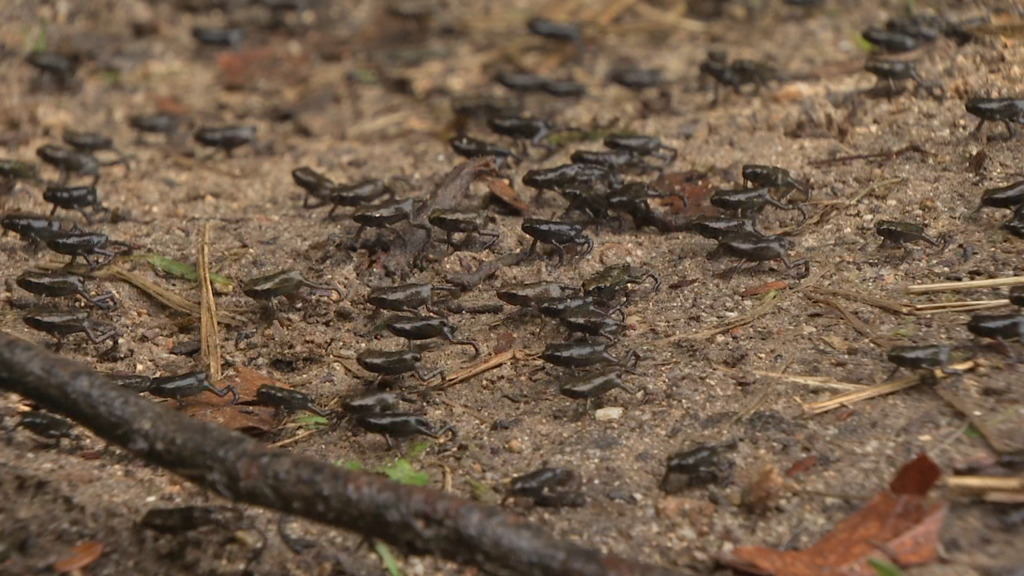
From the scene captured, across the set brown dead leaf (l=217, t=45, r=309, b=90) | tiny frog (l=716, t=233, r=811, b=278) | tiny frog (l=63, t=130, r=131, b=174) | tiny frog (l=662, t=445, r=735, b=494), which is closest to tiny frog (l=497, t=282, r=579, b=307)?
tiny frog (l=716, t=233, r=811, b=278)

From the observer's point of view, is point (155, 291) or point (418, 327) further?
point (155, 291)

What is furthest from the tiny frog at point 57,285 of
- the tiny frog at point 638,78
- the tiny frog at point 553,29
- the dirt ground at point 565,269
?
the tiny frog at point 553,29

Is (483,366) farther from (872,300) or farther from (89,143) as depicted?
(89,143)

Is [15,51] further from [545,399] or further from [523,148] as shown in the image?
[545,399]

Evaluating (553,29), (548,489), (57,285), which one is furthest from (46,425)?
(553,29)

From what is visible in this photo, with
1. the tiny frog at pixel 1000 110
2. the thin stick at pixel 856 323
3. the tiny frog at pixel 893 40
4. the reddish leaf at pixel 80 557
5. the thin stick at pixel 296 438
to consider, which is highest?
the tiny frog at pixel 893 40

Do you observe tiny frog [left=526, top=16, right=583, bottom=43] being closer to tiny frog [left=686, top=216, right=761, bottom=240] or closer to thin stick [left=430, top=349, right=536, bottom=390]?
tiny frog [left=686, top=216, right=761, bottom=240]

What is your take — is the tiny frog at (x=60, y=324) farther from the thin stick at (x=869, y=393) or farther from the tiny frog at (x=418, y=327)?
the thin stick at (x=869, y=393)
